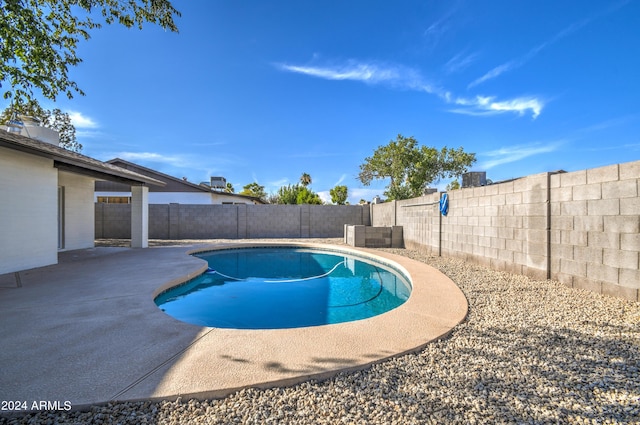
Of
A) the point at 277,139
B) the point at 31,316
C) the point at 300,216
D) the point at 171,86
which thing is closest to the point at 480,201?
the point at 31,316

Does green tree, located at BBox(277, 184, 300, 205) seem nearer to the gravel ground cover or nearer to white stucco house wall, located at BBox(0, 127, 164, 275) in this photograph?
white stucco house wall, located at BBox(0, 127, 164, 275)

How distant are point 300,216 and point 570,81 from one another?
1348 centimetres

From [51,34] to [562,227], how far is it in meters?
10.9

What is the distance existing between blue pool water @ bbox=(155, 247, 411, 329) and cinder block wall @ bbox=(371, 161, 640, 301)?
2.43 meters

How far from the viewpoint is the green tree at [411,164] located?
23344 millimetres

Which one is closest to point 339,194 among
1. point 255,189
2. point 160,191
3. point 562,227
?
point 255,189

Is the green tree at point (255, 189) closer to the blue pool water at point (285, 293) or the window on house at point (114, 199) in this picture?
the window on house at point (114, 199)

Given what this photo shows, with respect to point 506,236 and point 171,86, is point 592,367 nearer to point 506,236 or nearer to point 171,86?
point 506,236

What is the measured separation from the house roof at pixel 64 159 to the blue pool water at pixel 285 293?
435 centimetres

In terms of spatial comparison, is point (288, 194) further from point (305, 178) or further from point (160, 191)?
point (305, 178)

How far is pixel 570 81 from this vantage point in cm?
1080

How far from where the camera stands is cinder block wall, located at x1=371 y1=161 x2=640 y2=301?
4.02 metres

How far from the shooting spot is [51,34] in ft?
18.9

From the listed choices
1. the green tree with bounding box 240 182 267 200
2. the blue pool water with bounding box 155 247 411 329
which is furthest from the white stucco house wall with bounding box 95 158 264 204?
the green tree with bounding box 240 182 267 200
